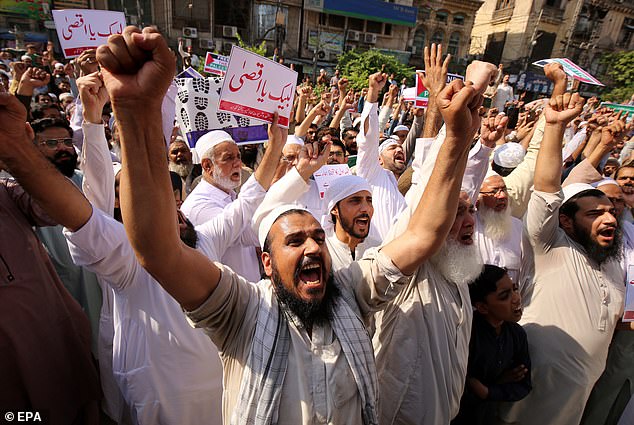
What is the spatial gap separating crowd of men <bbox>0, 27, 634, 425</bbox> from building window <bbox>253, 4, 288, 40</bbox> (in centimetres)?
2641

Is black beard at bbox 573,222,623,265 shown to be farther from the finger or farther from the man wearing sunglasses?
the man wearing sunglasses

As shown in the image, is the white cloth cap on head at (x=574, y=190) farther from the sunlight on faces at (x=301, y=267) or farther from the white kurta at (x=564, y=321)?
the sunlight on faces at (x=301, y=267)

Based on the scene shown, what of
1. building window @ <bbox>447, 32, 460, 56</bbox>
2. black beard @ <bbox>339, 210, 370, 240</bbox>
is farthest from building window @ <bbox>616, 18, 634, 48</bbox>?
black beard @ <bbox>339, 210, 370, 240</bbox>

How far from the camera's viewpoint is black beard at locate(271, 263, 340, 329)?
1.44 m

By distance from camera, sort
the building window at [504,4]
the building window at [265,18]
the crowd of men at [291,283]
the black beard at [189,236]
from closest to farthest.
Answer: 1. the crowd of men at [291,283]
2. the black beard at [189,236]
3. the building window at [265,18]
4. the building window at [504,4]

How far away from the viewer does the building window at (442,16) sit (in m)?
32.1

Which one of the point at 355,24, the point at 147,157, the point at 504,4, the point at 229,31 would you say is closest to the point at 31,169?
the point at 147,157

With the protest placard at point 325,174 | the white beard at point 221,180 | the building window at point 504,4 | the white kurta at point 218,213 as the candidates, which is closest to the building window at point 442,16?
the building window at point 504,4

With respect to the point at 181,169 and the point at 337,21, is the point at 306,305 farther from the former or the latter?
the point at 337,21

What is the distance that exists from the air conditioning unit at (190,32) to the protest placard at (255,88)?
25644 millimetres

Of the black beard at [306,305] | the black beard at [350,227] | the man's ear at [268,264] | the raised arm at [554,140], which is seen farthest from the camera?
the black beard at [350,227]

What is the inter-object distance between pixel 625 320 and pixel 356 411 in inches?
85.7

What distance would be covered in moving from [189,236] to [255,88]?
4.96 ft

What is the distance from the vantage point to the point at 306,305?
1434 mm
